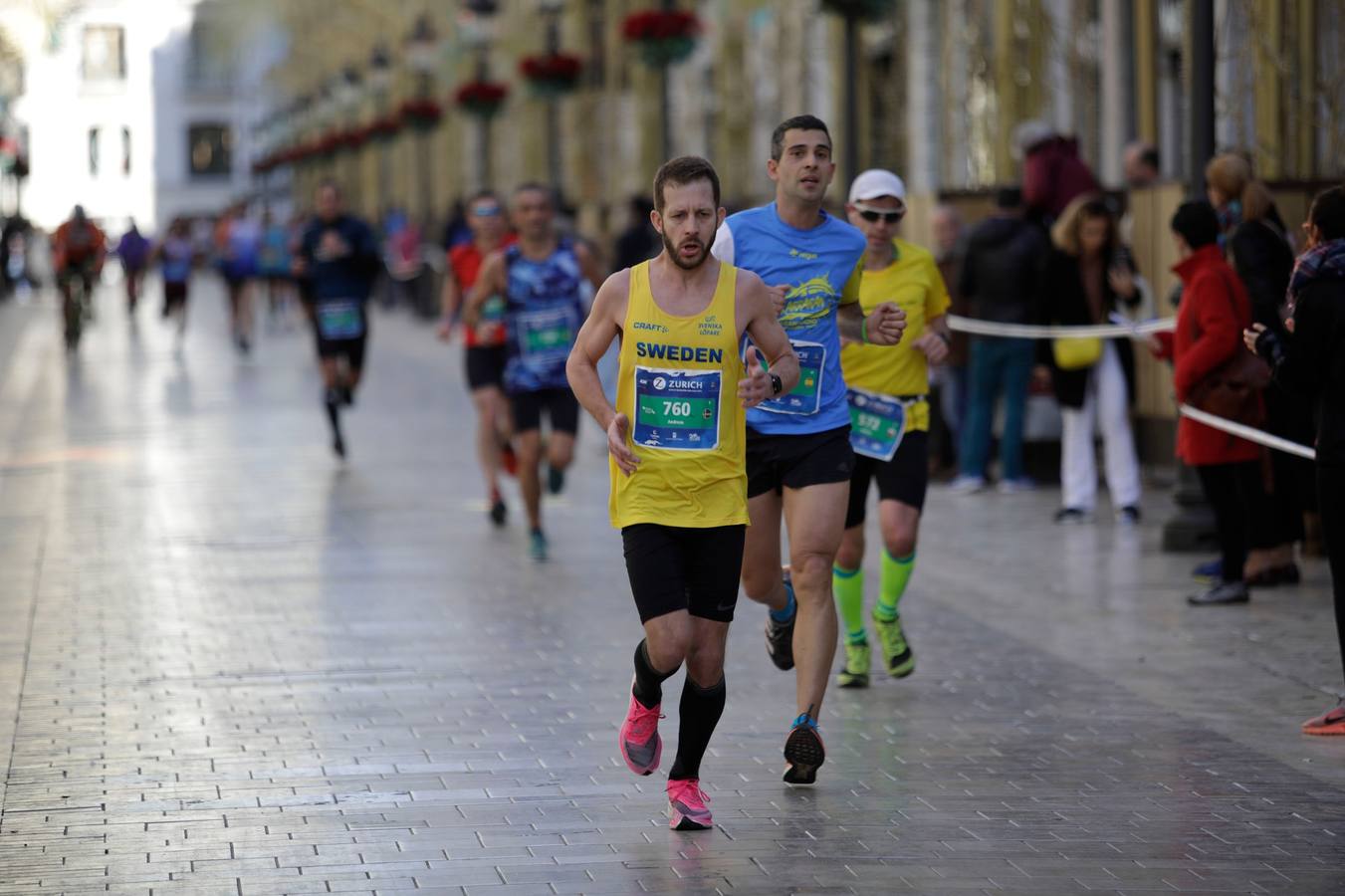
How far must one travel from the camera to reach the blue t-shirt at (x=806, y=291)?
24.9 ft

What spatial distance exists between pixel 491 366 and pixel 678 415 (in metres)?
7.51

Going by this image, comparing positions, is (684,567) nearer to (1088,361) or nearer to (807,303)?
(807,303)

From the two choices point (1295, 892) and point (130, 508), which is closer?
point (1295, 892)

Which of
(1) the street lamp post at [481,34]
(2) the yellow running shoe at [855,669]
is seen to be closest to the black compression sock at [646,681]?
(2) the yellow running shoe at [855,669]

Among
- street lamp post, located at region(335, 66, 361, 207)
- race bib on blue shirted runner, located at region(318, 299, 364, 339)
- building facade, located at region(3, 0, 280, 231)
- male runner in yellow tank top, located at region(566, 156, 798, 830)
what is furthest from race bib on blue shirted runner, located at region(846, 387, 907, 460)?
building facade, located at region(3, 0, 280, 231)

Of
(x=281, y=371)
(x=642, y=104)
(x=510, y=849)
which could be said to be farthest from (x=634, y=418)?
(x=642, y=104)

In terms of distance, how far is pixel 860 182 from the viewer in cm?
877

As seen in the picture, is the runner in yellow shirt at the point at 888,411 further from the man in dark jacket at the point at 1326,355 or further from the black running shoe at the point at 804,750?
the black running shoe at the point at 804,750

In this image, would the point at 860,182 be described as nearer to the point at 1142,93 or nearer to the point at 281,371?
the point at 1142,93

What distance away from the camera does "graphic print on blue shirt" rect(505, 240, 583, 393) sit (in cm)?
1290

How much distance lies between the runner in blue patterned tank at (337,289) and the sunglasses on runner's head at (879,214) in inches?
370

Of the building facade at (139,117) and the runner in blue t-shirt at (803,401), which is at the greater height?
the building facade at (139,117)

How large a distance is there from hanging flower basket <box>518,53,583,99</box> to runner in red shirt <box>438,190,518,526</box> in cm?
1495

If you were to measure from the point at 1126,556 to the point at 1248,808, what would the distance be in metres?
5.50
